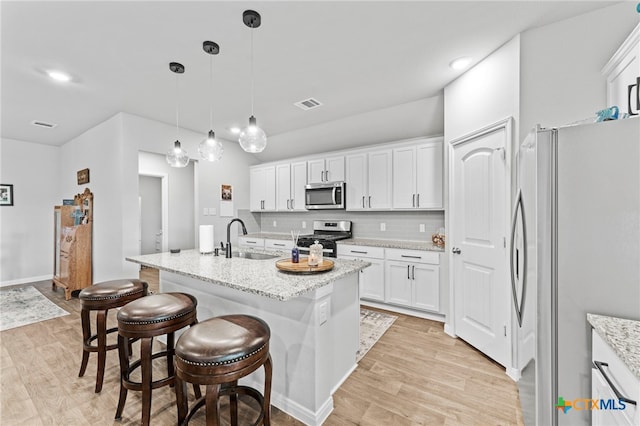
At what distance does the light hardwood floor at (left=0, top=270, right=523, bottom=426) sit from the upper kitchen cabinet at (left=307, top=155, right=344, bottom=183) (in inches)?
99.8

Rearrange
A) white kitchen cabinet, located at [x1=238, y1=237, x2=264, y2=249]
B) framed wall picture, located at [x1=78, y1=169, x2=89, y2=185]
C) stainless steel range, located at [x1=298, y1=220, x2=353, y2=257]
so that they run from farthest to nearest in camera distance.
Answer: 1. white kitchen cabinet, located at [x1=238, y1=237, x2=264, y2=249]
2. framed wall picture, located at [x1=78, y1=169, x2=89, y2=185]
3. stainless steel range, located at [x1=298, y1=220, x2=353, y2=257]

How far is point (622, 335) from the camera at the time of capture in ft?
3.04

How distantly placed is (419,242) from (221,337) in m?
3.16

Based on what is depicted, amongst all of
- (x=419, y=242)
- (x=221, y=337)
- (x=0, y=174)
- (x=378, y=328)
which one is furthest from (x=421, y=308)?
(x=0, y=174)

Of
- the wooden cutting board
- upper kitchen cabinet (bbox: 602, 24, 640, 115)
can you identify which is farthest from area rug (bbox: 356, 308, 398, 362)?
upper kitchen cabinet (bbox: 602, 24, 640, 115)

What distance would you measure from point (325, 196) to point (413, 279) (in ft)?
6.10

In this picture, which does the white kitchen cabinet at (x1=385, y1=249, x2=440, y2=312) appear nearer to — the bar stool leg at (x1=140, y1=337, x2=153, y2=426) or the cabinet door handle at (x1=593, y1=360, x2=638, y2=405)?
the cabinet door handle at (x1=593, y1=360, x2=638, y2=405)

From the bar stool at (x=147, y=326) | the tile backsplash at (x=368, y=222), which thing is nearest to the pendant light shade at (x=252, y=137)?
the bar stool at (x=147, y=326)

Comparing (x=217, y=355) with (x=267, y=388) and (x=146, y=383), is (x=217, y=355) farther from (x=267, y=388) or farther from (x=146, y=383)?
(x=146, y=383)

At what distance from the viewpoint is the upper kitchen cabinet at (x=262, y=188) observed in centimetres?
527

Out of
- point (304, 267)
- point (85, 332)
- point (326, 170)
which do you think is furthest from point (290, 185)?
point (85, 332)

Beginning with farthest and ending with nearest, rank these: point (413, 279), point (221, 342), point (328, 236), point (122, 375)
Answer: point (328, 236) → point (413, 279) → point (122, 375) → point (221, 342)

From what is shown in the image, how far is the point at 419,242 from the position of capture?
384 centimetres

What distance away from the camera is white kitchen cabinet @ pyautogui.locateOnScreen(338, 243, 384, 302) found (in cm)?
364
